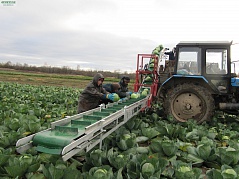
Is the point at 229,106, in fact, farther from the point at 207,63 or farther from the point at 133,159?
the point at 133,159

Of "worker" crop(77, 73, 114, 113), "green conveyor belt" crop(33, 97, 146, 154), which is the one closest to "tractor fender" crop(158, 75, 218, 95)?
"worker" crop(77, 73, 114, 113)

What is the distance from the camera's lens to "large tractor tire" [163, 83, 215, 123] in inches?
204

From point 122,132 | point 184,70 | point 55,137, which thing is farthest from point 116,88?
point 55,137

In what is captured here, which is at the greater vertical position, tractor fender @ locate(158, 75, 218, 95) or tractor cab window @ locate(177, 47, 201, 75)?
tractor cab window @ locate(177, 47, 201, 75)

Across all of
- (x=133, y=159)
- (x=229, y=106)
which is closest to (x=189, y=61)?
(x=229, y=106)

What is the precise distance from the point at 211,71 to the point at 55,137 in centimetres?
432

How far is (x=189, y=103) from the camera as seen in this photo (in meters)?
5.36

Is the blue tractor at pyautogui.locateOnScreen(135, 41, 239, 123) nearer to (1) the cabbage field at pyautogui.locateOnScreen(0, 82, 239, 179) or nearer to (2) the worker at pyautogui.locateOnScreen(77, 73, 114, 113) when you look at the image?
(1) the cabbage field at pyautogui.locateOnScreen(0, 82, 239, 179)

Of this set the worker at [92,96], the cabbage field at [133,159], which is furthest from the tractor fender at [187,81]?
the worker at [92,96]

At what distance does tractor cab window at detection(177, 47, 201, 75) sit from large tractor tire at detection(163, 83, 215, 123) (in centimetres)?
40

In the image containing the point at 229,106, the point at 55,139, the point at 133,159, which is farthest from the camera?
the point at 229,106

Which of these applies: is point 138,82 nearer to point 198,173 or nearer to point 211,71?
point 211,71

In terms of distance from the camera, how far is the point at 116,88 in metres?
6.09

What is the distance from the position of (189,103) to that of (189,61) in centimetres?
108
